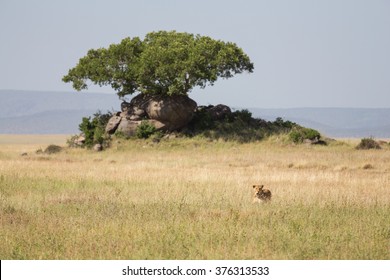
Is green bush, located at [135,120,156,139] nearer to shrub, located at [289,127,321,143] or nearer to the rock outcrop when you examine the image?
the rock outcrop

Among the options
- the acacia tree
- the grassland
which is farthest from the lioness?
the acacia tree

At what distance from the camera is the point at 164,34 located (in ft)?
207

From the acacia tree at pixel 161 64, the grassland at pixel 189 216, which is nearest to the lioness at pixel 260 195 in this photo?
the grassland at pixel 189 216

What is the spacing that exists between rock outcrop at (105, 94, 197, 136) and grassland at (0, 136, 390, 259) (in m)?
28.1

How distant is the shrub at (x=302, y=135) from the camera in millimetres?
58438

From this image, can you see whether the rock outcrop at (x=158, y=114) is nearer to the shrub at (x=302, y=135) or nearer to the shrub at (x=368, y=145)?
the shrub at (x=302, y=135)

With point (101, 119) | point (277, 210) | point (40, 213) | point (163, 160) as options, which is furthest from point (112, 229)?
point (101, 119)

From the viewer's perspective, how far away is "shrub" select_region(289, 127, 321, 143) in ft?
192

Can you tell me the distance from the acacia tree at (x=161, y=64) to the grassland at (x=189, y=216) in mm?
27376

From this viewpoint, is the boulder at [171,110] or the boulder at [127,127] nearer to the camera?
the boulder at [171,110]

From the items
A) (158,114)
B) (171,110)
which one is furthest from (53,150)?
(171,110)

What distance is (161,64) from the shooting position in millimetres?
56688

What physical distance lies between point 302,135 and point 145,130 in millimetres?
13996

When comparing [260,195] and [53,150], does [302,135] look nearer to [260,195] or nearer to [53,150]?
[53,150]
